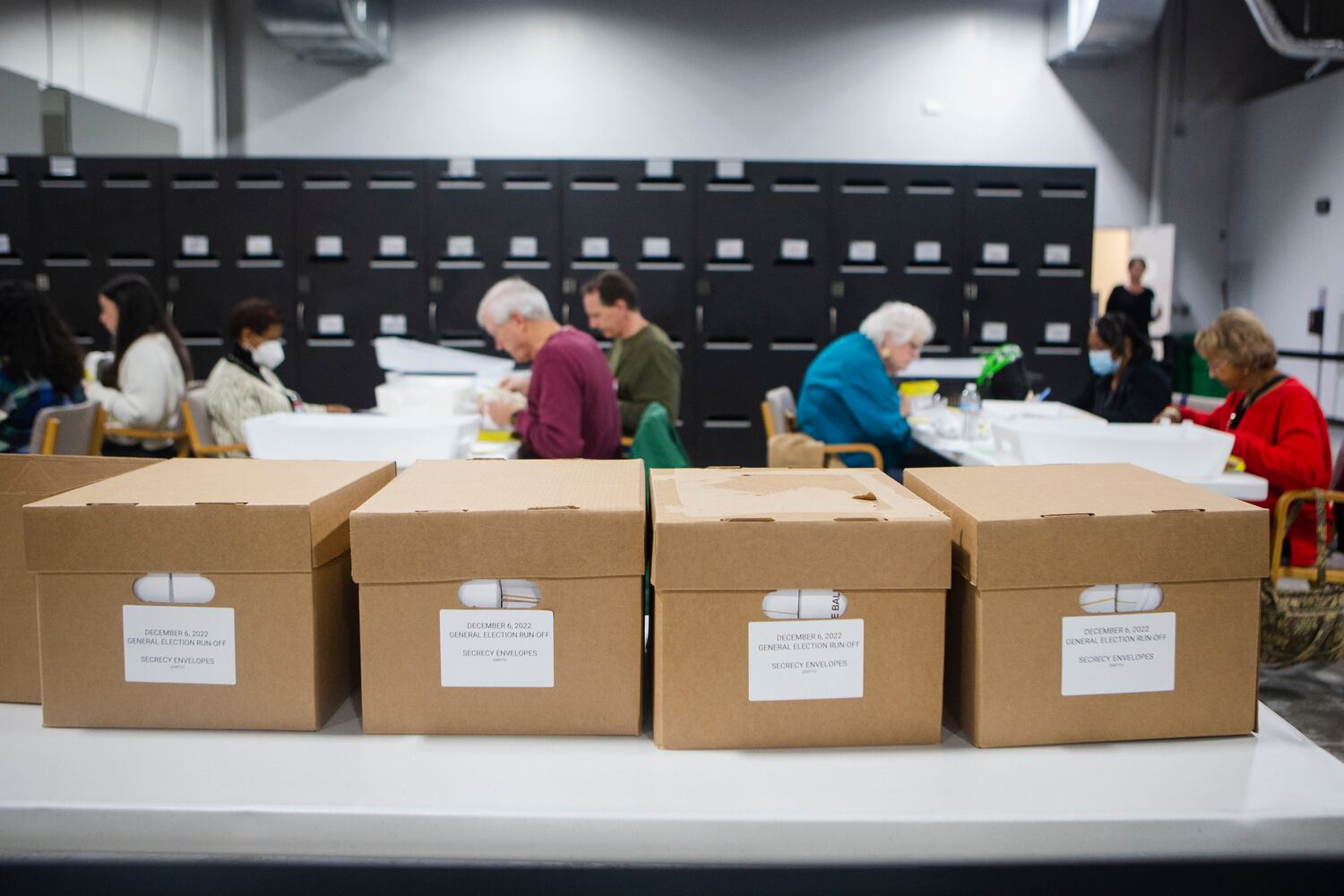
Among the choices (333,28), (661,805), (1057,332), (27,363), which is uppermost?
(333,28)

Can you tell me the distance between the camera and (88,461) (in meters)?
1.21

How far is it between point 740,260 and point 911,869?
557 centimetres

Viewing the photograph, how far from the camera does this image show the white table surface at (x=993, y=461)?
245cm

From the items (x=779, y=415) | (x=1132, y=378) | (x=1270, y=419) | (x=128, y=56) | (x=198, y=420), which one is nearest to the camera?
(x=1270, y=419)

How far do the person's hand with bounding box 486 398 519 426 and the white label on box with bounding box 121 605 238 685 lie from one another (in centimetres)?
214

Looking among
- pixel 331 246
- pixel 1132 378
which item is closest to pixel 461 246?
pixel 331 246

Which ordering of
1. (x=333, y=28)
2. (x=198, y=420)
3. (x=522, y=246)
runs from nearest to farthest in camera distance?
(x=198, y=420), (x=522, y=246), (x=333, y=28)

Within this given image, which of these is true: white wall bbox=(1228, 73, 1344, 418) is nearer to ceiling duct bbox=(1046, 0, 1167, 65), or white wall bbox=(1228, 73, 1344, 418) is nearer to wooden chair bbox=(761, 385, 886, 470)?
ceiling duct bbox=(1046, 0, 1167, 65)

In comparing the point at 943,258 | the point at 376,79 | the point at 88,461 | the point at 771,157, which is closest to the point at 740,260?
the point at 943,258

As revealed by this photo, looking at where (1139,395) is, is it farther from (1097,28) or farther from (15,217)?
(15,217)

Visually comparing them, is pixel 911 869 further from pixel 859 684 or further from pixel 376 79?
pixel 376 79

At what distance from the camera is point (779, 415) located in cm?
418

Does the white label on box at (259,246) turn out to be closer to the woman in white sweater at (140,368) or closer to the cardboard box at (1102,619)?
the woman in white sweater at (140,368)

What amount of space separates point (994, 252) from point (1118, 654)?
5.67m
